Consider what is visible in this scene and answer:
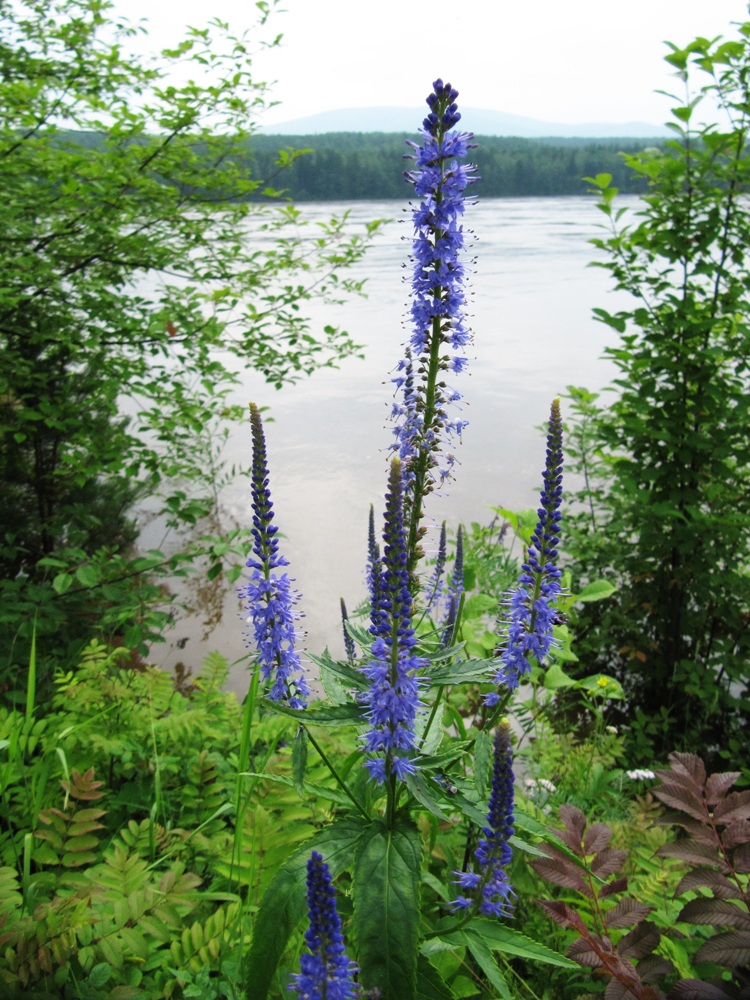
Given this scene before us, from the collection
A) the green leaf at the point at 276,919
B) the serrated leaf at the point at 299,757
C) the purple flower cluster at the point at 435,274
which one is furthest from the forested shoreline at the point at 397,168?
the green leaf at the point at 276,919

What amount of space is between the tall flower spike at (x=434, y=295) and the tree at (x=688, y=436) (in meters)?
2.56

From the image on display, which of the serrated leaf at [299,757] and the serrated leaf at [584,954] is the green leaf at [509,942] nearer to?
the serrated leaf at [584,954]

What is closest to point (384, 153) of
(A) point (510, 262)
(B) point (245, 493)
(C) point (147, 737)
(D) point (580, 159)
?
(D) point (580, 159)

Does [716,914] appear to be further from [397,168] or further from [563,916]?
[397,168]

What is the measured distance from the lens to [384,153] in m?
29.4

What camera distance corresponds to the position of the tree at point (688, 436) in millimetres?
4180

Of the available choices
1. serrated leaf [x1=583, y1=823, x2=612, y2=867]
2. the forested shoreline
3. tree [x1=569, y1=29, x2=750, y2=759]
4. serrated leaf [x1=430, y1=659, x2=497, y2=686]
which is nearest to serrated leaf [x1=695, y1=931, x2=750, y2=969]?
serrated leaf [x1=583, y1=823, x2=612, y2=867]

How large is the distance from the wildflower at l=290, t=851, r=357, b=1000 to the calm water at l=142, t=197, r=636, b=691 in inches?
82.6

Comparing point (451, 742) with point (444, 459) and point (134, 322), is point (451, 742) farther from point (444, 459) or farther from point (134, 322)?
point (134, 322)

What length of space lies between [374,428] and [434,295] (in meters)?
6.35

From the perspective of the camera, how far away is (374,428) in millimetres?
8414

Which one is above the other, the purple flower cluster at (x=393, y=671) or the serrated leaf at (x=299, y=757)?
the purple flower cluster at (x=393, y=671)

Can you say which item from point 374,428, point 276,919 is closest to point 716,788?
point 276,919

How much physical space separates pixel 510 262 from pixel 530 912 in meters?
16.6
